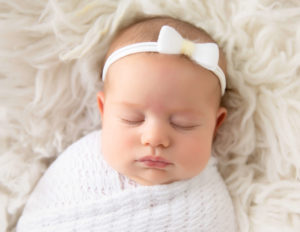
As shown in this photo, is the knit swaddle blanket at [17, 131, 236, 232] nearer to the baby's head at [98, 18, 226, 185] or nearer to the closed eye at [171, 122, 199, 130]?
the baby's head at [98, 18, 226, 185]

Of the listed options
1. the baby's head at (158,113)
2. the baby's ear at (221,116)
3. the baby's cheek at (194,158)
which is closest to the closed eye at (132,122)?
the baby's head at (158,113)

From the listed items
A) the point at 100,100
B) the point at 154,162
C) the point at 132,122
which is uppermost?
the point at 100,100

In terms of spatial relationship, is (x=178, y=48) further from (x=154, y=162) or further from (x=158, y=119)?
(x=154, y=162)

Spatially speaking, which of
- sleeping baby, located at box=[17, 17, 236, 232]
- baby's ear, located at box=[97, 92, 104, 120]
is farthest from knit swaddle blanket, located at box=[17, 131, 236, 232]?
baby's ear, located at box=[97, 92, 104, 120]

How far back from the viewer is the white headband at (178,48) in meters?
1.04

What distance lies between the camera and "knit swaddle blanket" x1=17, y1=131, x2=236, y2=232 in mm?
1072

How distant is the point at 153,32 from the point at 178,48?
115 millimetres

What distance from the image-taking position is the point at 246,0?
121cm

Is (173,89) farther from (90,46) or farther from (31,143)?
(31,143)

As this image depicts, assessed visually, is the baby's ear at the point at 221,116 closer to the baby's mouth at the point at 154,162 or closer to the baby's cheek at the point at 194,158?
the baby's cheek at the point at 194,158

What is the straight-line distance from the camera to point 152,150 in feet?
3.40

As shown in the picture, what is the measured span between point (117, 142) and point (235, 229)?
0.46m

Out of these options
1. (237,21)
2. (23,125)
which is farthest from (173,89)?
(23,125)

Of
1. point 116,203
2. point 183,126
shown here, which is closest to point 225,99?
point 183,126
